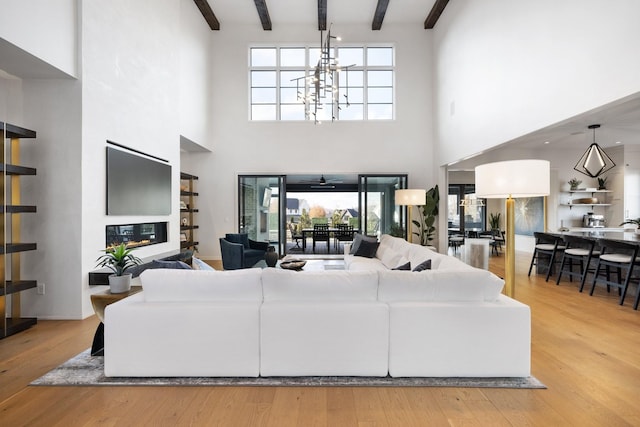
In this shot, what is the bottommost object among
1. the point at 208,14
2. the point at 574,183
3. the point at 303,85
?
the point at 574,183

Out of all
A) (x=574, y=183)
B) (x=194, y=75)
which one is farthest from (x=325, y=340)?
(x=574, y=183)

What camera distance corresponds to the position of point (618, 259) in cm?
478

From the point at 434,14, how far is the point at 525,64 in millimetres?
4449

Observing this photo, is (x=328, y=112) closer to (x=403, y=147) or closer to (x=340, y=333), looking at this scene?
(x=403, y=147)

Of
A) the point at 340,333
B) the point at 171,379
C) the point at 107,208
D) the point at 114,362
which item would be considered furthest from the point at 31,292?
the point at 340,333

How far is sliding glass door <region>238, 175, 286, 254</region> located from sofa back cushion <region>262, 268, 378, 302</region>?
6.57 m

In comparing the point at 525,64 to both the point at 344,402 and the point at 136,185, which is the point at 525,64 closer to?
the point at 344,402

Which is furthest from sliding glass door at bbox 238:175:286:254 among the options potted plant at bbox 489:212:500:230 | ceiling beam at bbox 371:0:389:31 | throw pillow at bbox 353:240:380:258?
potted plant at bbox 489:212:500:230

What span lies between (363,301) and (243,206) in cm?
704

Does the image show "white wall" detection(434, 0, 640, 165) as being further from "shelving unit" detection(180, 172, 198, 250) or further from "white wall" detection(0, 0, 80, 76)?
"shelving unit" detection(180, 172, 198, 250)

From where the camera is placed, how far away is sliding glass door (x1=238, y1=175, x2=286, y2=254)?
9.14 m

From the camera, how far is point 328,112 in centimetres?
934

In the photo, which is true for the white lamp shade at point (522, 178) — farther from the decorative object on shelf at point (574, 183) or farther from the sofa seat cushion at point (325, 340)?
the decorative object on shelf at point (574, 183)

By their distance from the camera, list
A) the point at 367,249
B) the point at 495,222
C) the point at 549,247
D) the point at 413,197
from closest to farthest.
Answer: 1. the point at 367,249
2. the point at 549,247
3. the point at 413,197
4. the point at 495,222
